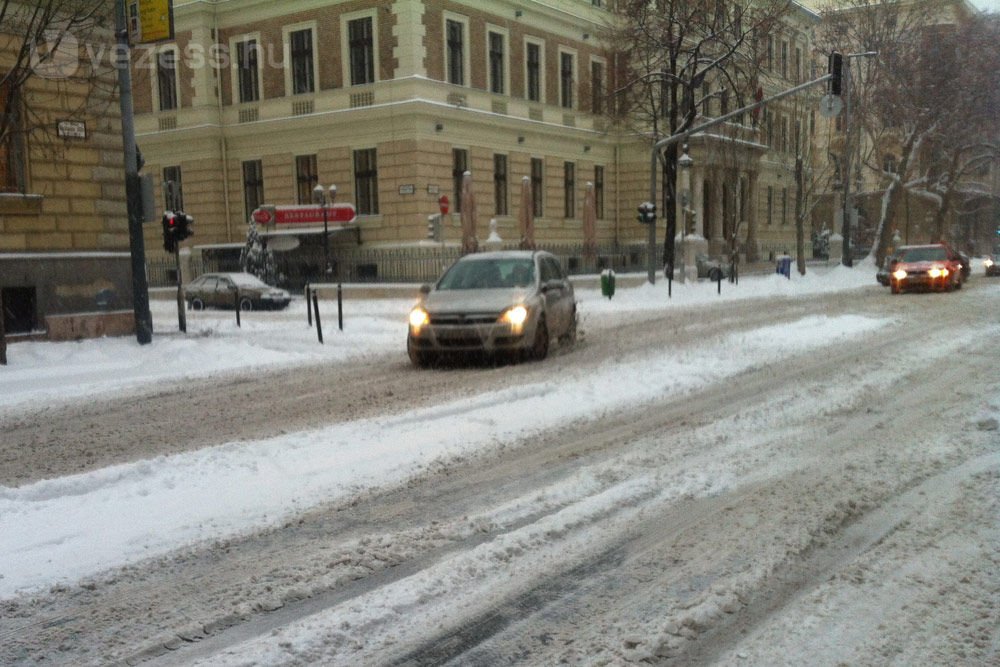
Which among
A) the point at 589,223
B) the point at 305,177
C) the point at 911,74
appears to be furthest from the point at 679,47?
the point at 911,74

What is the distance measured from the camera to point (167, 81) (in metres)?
38.2

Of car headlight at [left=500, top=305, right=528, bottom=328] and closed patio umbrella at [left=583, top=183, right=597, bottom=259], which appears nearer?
car headlight at [left=500, top=305, right=528, bottom=328]

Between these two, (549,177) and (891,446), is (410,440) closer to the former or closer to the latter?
(891,446)

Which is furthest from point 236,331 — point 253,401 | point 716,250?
point 716,250

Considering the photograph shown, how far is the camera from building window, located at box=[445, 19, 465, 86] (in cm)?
3366

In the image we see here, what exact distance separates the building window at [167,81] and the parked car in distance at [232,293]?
13161mm

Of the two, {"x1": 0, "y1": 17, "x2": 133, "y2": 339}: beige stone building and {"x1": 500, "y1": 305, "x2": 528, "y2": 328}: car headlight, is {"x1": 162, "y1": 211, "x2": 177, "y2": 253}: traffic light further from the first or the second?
{"x1": 500, "y1": 305, "x2": 528, "y2": 328}: car headlight

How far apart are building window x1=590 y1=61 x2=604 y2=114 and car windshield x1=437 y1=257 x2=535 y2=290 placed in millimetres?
25706

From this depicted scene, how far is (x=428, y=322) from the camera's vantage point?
12.4 m

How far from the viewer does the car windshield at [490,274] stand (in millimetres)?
13383

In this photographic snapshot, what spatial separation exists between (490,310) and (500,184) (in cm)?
2501

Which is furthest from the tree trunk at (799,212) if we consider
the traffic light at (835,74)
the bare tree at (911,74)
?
the traffic light at (835,74)

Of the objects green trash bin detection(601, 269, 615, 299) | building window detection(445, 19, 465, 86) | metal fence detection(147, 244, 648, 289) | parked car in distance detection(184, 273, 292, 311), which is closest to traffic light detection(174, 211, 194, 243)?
parked car in distance detection(184, 273, 292, 311)

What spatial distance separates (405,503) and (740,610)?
8.15ft
